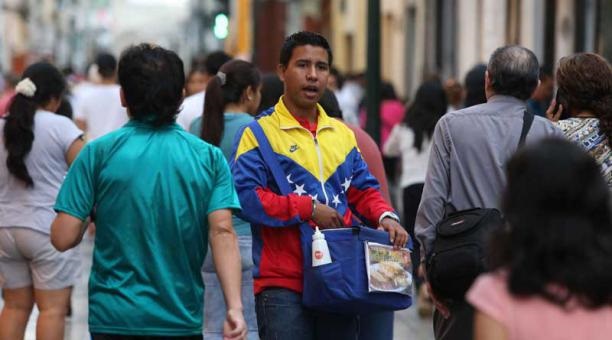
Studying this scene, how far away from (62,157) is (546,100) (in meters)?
6.37

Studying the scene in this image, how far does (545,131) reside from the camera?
674 cm

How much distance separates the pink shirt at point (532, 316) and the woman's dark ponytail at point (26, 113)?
5176 millimetres

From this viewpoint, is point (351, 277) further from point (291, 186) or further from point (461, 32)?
point (461, 32)

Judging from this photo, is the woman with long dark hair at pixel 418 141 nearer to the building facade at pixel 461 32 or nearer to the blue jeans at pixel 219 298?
the building facade at pixel 461 32

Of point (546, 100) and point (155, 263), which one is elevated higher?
point (155, 263)

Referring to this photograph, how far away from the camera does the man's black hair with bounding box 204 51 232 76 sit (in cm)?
1175

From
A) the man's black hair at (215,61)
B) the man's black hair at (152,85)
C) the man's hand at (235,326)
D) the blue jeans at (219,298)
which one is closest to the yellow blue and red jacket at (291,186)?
Result: the man's black hair at (152,85)

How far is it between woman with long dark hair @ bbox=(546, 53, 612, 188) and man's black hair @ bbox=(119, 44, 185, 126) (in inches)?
81.2

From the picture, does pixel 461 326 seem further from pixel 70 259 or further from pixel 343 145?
pixel 70 259

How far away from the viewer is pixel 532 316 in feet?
13.0

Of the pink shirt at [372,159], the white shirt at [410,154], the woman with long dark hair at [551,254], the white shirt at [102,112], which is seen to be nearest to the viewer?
the woman with long dark hair at [551,254]

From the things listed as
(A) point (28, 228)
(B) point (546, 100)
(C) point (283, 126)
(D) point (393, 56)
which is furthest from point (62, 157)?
(D) point (393, 56)

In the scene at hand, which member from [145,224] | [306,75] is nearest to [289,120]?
[306,75]

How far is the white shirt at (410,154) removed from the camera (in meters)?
12.6
